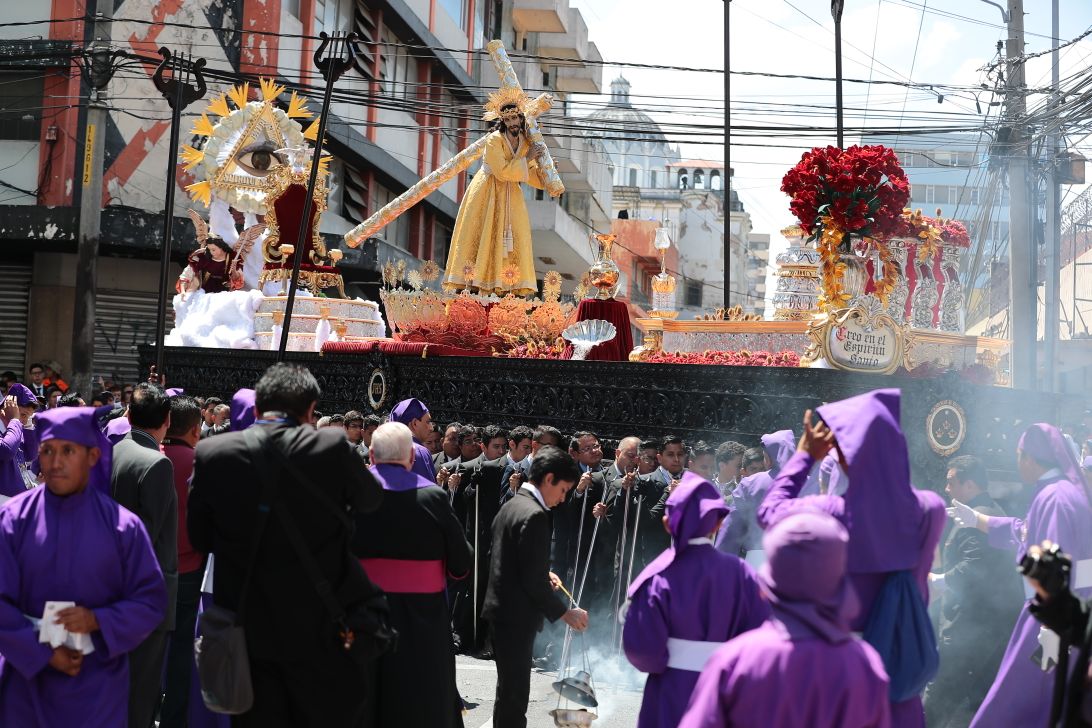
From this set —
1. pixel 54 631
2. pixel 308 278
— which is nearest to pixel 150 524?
pixel 54 631

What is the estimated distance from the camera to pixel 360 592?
15.3 feet

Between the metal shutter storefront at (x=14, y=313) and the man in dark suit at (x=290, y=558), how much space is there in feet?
72.2

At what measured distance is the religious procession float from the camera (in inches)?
394

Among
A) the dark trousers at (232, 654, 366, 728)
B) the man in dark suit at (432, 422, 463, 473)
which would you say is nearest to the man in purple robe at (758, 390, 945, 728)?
the dark trousers at (232, 654, 366, 728)

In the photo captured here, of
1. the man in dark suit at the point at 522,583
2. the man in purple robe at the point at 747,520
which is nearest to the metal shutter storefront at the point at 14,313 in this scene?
the man in dark suit at the point at 522,583

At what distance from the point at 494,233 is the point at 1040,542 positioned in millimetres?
9788

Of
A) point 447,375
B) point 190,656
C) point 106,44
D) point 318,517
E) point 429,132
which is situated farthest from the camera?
point 429,132

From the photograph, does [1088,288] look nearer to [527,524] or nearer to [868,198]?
[868,198]

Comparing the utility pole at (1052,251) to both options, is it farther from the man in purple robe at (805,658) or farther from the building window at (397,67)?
the man in purple robe at (805,658)

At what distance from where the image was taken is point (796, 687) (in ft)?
10.1

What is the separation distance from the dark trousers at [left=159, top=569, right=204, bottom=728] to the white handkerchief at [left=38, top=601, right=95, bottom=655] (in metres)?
1.82

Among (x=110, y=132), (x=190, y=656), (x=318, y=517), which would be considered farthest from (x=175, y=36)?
(x=318, y=517)

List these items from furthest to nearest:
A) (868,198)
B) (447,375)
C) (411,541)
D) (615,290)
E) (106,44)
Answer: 1. (106,44)
2. (615,290)
3. (447,375)
4. (868,198)
5. (411,541)

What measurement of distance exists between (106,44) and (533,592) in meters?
17.9
